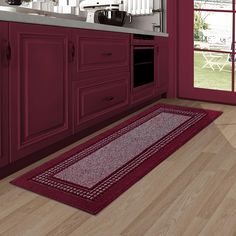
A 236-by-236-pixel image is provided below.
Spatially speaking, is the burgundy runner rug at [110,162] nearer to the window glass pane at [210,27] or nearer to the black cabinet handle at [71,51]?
the black cabinet handle at [71,51]

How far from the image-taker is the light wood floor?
139cm

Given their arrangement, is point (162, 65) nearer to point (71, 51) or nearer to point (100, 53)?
point (100, 53)

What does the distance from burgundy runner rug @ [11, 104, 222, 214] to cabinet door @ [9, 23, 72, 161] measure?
0.17m

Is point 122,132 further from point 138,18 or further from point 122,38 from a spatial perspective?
point 138,18

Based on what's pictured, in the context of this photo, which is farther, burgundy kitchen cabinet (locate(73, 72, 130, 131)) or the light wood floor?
burgundy kitchen cabinet (locate(73, 72, 130, 131))

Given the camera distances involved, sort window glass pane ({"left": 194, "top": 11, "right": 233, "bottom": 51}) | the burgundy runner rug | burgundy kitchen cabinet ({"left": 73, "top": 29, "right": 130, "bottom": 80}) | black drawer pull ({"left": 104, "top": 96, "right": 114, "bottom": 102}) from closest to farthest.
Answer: the burgundy runner rug < burgundy kitchen cabinet ({"left": 73, "top": 29, "right": 130, "bottom": 80}) < black drawer pull ({"left": 104, "top": 96, "right": 114, "bottom": 102}) < window glass pane ({"left": 194, "top": 11, "right": 233, "bottom": 51})

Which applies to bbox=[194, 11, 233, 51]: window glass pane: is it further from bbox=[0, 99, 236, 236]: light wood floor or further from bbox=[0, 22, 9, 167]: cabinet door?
bbox=[0, 22, 9, 167]: cabinet door

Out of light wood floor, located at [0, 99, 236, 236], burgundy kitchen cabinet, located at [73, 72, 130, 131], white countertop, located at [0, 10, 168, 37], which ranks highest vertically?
white countertop, located at [0, 10, 168, 37]

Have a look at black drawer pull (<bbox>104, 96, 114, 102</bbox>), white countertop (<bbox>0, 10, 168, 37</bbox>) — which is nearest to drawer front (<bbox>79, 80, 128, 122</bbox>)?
black drawer pull (<bbox>104, 96, 114, 102</bbox>)

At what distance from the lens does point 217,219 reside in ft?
4.79

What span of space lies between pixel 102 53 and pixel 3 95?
109 cm

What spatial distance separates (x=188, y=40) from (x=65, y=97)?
7.39ft

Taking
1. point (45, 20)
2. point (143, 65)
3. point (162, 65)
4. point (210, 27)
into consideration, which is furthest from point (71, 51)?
point (210, 27)

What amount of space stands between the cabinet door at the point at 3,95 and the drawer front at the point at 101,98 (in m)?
0.75
